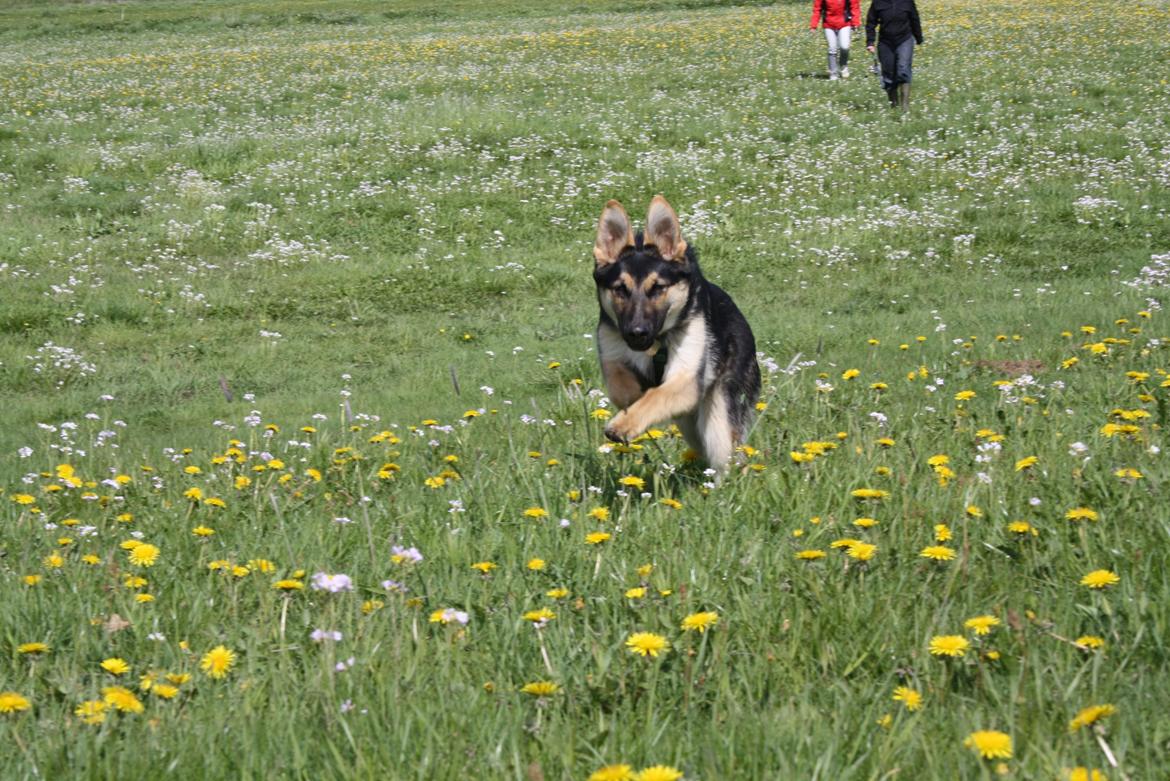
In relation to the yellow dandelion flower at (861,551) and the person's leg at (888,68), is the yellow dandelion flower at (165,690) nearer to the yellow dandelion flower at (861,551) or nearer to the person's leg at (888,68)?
the yellow dandelion flower at (861,551)

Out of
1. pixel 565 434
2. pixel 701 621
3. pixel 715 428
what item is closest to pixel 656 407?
pixel 715 428

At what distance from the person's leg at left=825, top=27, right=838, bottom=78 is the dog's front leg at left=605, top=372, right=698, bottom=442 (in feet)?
67.0

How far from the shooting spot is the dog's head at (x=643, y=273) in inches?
211

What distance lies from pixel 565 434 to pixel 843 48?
19825 mm

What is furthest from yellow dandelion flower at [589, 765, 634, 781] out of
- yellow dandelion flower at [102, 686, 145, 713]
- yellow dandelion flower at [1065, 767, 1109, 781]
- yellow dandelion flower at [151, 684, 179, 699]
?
yellow dandelion flower at [151, 684, 179, 699]

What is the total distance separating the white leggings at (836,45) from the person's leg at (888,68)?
9.33 ft

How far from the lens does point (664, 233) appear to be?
574 cm

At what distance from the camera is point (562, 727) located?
8.35 ft

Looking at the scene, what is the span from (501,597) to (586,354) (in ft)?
22.6

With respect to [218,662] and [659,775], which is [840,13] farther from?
[659,775]

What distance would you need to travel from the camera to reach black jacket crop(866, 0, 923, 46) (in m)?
20.8

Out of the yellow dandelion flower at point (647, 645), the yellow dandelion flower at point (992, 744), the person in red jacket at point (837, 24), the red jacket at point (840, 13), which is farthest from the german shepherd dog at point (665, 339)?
the red jacket at point (840, 13)

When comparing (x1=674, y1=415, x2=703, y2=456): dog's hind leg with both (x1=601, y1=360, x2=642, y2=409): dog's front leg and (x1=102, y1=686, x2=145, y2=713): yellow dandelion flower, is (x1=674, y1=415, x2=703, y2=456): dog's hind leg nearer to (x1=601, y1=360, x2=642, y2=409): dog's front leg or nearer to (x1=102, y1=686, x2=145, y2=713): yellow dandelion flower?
(x1=601, y1=360, x2=642, y2=409): dog's front leg

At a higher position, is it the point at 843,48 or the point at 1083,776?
the point at 843,48
